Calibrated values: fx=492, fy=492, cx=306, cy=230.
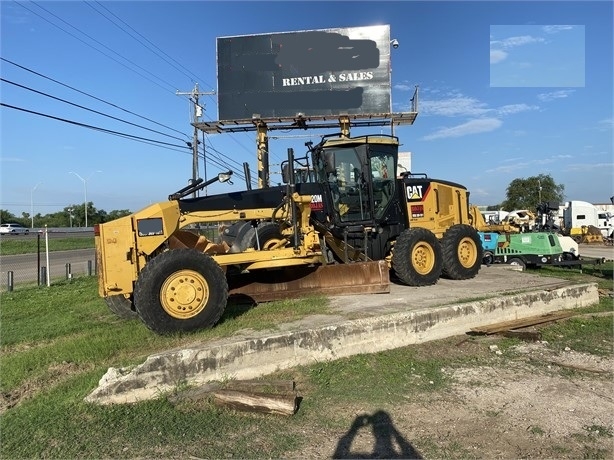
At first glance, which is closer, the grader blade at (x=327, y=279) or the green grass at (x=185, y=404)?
the green grass at (x=185, y=404)

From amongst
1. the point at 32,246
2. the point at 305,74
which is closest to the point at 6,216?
the point at 32,246

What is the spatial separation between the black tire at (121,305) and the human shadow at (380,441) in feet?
14.6

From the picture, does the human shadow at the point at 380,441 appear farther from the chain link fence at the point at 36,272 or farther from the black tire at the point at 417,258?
the chain link fence at the point at 36,272

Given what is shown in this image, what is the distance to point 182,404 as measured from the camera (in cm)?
464

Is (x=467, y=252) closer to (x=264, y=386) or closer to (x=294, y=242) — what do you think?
(x=294, y=242)

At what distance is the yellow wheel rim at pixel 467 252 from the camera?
10641 mm

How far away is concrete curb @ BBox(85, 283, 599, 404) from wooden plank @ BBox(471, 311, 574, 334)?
98 millimetres

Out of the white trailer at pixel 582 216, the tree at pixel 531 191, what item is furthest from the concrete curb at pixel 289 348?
the tree at pixel 531 191

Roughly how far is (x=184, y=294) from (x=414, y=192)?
6369mm

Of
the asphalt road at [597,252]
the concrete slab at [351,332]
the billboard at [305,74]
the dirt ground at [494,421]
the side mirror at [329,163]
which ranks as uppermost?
the billboard at [305,74]

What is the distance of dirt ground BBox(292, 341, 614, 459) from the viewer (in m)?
3.84

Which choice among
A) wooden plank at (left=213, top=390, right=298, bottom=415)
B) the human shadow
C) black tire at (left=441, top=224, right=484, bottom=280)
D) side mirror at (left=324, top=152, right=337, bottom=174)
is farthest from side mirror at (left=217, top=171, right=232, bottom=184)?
black tire at (left=441, top=224, right=484, bottom=280)

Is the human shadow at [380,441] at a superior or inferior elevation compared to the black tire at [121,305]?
inferior

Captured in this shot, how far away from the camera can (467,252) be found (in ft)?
35.2
